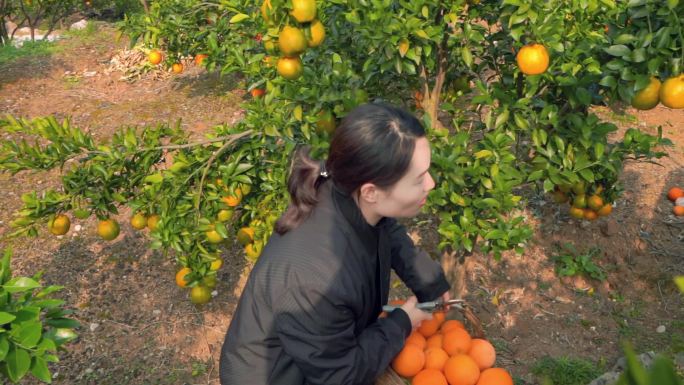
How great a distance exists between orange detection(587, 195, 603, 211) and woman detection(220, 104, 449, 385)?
180 centimetres

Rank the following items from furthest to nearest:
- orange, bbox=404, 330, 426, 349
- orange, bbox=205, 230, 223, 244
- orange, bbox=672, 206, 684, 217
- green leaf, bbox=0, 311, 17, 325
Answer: orange, bbox=672, 206, 684, 217
orange, bbox=205, 230, 223, 244
orange, bbox=404, 330, 426, 349
green leaf, bbox=0, 311, 17, 325

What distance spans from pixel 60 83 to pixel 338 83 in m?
7.10

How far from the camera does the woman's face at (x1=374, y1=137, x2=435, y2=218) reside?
1820 mm

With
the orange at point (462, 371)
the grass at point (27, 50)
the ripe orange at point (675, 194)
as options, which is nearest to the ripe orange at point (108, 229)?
the orange at point (462, 371)

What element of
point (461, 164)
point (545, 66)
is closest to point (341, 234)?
point (461, 164)

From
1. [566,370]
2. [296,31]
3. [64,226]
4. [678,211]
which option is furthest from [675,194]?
[64,226]

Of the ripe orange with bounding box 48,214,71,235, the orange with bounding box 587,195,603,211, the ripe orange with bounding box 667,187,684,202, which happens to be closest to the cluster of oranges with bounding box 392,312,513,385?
the orange with bounding box 587,195,603,211

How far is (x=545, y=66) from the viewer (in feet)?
7.50

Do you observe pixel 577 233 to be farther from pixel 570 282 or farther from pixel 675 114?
pixel 675 114

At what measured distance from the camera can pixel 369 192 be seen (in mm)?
1851

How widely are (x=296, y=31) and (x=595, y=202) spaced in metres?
2.22

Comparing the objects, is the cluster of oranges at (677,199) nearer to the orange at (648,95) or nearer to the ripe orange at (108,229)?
the orange at (648,95)

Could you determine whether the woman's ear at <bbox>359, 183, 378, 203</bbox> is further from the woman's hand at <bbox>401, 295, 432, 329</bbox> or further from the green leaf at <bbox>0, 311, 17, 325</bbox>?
the green leaf at <bbox>0, 311, 17, 325</bbox>

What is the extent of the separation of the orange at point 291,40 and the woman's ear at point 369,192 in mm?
751
